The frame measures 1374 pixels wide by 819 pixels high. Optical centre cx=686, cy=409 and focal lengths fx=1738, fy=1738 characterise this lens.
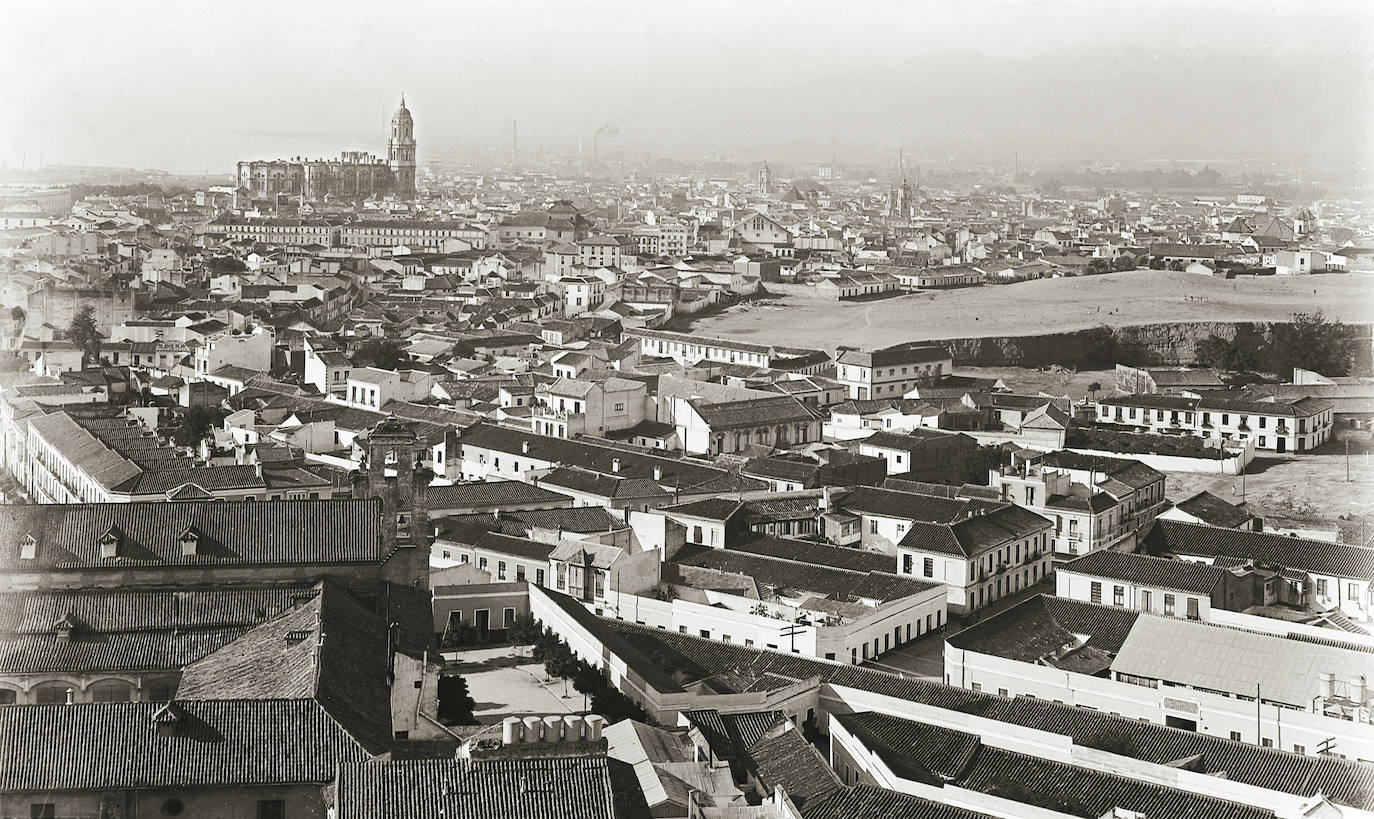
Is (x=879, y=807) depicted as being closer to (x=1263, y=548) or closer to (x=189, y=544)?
(x=189, y=544)

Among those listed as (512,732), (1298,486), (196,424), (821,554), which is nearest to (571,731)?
(512,732)

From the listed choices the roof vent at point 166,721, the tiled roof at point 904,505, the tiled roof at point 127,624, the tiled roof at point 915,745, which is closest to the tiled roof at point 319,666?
the tiled roof at point 127,624

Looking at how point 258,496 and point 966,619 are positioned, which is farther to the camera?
point 258,496

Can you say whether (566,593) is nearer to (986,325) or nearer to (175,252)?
(986,325)

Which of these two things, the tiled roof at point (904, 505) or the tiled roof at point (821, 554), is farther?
the tiled roof at point (904, 505)

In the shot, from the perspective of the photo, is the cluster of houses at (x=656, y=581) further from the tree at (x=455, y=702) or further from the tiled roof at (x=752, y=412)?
the tree at (x=455, y=702)

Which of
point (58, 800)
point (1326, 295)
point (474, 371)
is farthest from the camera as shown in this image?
point (1326, 295)

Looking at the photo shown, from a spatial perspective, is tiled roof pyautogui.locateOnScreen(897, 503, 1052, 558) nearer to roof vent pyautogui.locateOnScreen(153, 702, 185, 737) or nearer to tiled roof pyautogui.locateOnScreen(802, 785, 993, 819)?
tiled roof pyautogui.locateOnScreen(802, 785, 993, 819)

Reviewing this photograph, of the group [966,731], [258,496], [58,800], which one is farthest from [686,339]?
[58,800]

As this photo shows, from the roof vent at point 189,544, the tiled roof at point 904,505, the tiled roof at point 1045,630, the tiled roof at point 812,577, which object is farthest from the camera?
the tiled roof at point 904,505
